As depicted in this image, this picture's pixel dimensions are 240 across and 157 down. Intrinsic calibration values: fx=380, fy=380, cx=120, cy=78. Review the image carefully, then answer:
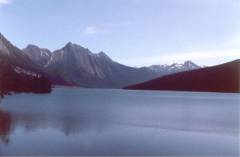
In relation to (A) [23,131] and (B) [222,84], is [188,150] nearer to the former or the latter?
(A) [23,131]

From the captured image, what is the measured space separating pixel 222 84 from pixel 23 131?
427 ft

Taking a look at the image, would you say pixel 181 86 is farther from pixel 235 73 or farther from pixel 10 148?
pixel 10 148

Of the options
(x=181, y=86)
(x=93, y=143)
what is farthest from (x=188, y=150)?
(x=181, y=86)

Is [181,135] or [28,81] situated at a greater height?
[28,81]

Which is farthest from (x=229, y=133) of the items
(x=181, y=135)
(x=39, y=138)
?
(x=39, y=138)

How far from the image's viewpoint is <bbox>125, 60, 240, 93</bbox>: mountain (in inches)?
5504

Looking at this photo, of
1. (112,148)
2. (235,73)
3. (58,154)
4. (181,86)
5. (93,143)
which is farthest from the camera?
(181,86)

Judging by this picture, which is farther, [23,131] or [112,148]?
[23,131]

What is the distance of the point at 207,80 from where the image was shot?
498ft

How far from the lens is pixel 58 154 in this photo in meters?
18.5

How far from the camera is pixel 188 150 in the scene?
2067cm

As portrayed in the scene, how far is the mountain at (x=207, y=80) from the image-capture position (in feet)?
459

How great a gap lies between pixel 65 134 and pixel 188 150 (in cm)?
938

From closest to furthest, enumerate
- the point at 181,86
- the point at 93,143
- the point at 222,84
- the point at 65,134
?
1. the point at 93,143
2. the point at 65,134
3. the point at 222,84
4. the point at 181,86
